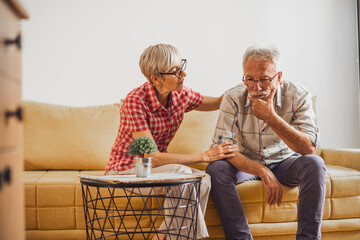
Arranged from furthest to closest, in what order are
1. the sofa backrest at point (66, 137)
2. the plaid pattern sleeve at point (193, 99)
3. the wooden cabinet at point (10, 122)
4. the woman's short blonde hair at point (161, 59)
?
the sofa backrest at point (66, 137) → the plaid pattern sleeve at point (193, 99) → the woman's short blonde hair at point (161, 59) → the wooden cabinet at point (10, 122)

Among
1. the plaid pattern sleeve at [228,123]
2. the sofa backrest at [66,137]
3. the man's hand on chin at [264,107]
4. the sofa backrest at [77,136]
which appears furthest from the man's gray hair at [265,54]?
the sofa backrest at [66,137]

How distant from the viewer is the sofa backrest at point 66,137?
2.48m

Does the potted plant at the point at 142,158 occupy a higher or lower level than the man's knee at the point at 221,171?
higher

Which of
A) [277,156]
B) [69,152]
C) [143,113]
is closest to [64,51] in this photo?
[69,152]

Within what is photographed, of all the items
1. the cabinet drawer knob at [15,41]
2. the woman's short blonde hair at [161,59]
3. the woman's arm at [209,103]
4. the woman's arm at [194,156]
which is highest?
the woman's short blonde hair at [161,59]

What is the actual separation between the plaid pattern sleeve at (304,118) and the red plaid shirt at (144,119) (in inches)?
23.8

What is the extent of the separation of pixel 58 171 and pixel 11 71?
180 centimetres

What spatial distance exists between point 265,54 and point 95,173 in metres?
1.20

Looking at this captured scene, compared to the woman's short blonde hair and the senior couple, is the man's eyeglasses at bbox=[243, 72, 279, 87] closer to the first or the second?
the senior couple

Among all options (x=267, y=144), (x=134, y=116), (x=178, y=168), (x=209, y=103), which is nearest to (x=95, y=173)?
(x=134, y=116)

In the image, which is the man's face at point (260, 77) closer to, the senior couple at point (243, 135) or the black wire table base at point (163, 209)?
the senior couple at point (243, 135)

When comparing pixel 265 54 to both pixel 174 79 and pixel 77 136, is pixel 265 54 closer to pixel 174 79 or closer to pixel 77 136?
pixel 174 79

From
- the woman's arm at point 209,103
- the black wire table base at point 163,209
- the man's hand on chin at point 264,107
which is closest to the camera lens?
the black wire table base at point 163,209

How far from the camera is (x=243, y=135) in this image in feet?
6.90
